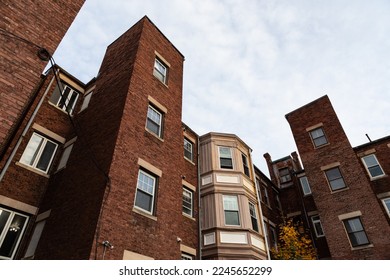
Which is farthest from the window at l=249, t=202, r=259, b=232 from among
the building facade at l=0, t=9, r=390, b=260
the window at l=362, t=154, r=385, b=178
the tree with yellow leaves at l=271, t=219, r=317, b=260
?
the window at l=362, t=154, r=385, b=178

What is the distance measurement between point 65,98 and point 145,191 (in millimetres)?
7542

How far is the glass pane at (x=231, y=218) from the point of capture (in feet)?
49.6

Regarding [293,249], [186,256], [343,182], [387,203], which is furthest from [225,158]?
[387,203]

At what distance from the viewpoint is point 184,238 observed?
512 inches

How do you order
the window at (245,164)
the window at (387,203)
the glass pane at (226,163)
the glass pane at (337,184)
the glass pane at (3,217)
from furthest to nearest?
1. the glass pane at (337,184)
2. the window at (245,164)
3. the window at (387,203)
4. the glass pane at (226,163)
5. the glass pane at (3,217)

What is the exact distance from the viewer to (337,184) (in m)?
19.5

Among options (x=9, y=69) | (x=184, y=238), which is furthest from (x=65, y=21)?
(x=184, y=238)

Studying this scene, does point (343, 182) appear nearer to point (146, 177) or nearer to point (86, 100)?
point (146, 177)

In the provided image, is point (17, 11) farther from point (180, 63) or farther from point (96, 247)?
point (180, 63)

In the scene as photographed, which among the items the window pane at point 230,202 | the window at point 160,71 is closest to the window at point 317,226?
the window pane at point 230,202

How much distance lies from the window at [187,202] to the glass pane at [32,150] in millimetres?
7599

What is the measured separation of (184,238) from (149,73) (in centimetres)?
862

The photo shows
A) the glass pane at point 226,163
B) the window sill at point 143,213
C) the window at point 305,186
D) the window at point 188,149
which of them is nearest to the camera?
the window sill at point 143,213

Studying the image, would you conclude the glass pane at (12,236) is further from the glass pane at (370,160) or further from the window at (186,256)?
the glass pane at (370,160)
